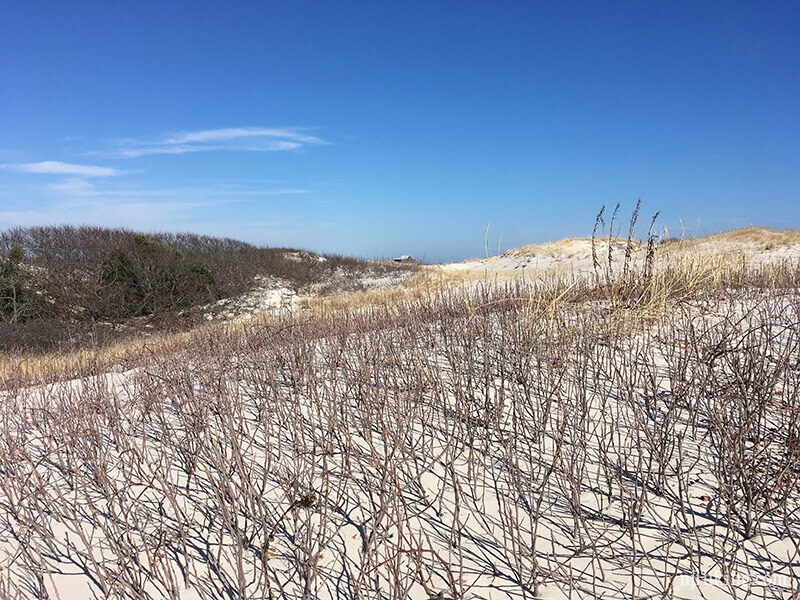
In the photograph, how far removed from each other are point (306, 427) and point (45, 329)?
10.7 metres

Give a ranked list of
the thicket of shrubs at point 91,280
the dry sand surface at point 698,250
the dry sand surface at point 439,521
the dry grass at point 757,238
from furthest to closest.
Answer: the dry grass at point 757,238, the thicket of shrubs at point 91,280, the dry sand surface at point 698,250, the dry sand surface at point 439,521

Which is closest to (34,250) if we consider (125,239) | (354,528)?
(125,239)

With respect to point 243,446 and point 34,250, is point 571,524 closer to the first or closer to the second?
point 243,446

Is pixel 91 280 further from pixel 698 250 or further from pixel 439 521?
pixel 698 250

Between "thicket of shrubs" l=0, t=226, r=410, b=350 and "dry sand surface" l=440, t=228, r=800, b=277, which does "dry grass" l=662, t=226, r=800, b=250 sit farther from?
"thicket of shrubs" l=0, t=226, r=410, b=350

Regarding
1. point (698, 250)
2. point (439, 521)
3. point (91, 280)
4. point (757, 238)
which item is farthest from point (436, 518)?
point (757, 238)

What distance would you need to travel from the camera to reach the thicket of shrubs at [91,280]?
12.0m

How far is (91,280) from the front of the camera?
43.7 ft

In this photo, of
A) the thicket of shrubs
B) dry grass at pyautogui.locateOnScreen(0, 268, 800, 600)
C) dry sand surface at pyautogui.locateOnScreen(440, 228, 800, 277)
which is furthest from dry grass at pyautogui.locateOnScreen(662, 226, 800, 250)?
the thicket of shrubs

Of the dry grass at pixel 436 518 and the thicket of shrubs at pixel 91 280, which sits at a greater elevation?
the thicket of shrubs at pixel 91 280

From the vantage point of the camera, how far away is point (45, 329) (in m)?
10.5

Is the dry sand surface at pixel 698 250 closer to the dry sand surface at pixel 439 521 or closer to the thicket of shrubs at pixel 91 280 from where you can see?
the dry sand surface at pixel 439 521

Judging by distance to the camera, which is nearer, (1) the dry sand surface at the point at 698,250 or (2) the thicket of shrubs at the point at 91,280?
(1) the dry sand surface at the point at 698,250

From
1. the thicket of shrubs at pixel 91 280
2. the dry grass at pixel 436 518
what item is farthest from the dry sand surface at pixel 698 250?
the thicket of shrubs at pixel 91 280
